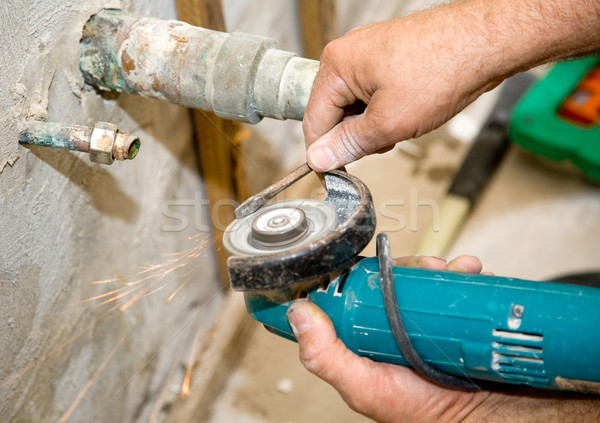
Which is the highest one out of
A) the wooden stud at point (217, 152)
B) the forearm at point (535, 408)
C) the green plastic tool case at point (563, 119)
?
the wooden stud at point (217, 152)

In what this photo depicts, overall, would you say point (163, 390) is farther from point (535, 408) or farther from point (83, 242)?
point (535, 408)

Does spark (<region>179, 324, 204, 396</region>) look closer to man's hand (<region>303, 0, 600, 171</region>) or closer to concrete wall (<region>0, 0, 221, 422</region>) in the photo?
concrete wall (<region>0, 0, 221, 422</region>)

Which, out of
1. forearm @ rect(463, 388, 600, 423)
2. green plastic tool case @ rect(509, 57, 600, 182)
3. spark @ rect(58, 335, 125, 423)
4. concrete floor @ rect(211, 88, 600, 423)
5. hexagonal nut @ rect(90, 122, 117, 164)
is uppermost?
hexagonal nut @ rect(90, 122, 117, 164)

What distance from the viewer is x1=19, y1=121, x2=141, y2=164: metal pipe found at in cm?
88

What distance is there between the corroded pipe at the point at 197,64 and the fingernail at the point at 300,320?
0.34 m

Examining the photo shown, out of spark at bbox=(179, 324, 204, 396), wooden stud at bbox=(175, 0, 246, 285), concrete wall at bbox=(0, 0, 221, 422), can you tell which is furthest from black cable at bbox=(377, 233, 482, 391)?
spark at bbox=(179, 324, 204, 396)

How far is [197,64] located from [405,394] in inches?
26.1

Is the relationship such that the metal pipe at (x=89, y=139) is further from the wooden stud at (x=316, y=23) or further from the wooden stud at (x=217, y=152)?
the wooden stud at (x=316, y=23)

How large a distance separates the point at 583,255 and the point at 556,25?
1.16 m

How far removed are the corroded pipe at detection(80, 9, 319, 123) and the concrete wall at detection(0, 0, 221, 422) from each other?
4cm

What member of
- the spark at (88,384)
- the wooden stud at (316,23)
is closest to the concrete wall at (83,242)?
the spark at (88,384)

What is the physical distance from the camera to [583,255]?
6.28ft

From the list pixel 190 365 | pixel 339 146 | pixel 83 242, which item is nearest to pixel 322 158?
pixel 339 146

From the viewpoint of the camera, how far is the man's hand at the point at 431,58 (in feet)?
3.06
